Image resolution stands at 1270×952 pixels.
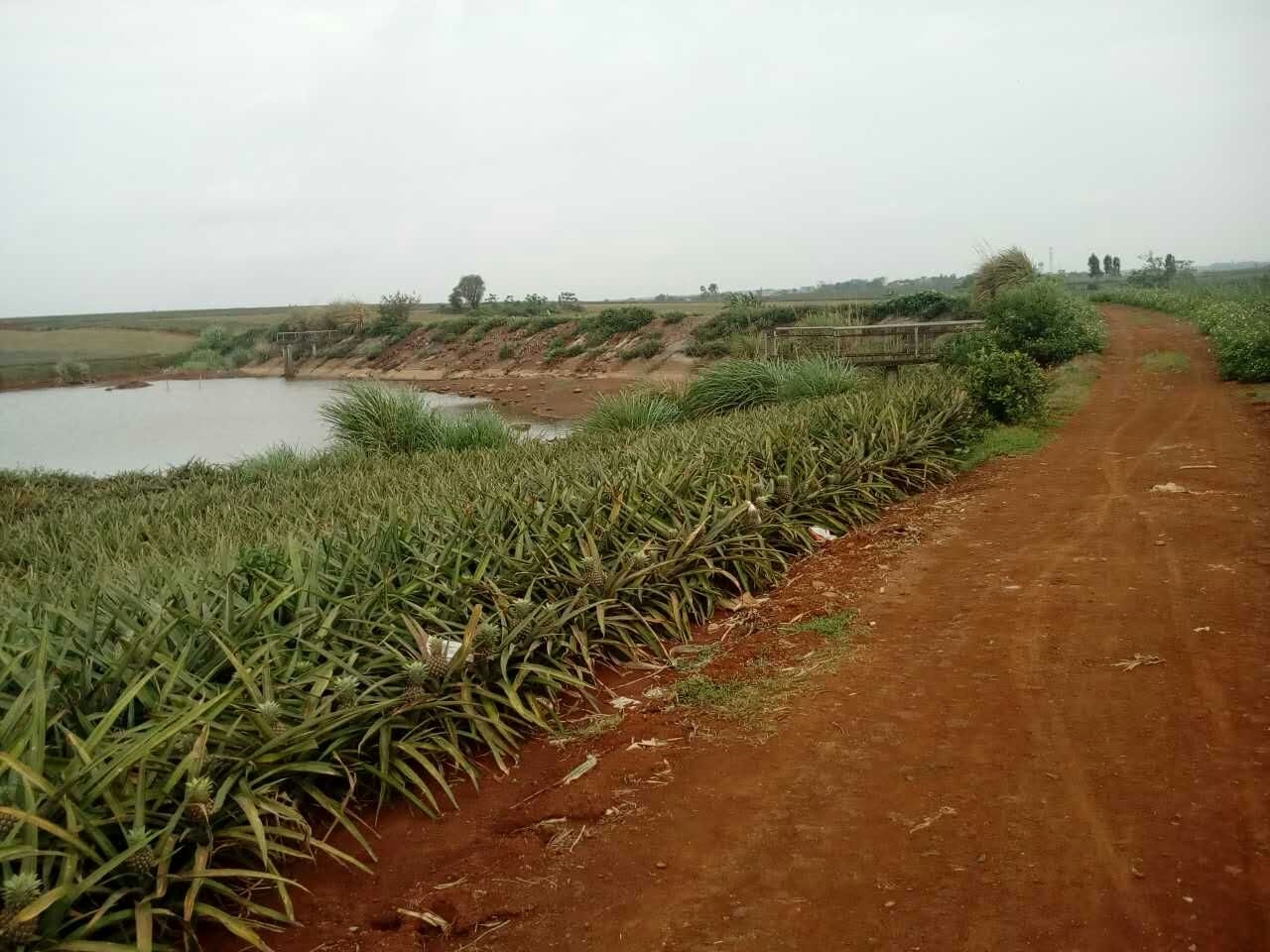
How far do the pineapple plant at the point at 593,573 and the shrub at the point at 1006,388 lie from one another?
728 cm

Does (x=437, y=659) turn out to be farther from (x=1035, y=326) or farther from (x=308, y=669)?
(x=1035, y=326)

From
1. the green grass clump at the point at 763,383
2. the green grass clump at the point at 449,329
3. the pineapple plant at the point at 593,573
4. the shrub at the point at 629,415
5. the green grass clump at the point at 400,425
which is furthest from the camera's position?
the green grass clump at the point at 449,329

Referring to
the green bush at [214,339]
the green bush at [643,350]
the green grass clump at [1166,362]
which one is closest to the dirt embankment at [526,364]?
the green bush at [643,350]

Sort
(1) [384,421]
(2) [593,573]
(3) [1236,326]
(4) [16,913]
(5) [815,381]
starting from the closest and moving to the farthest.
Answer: (4) [16,913]
(2) [593,573]
(5) [815,381]
(1) [384,421]
(3) [1236,326]

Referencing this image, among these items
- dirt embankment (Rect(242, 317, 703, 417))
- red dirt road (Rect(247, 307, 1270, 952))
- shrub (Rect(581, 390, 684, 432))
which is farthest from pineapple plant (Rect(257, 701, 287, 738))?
dirt embankment (Rect(242, 317, 703, 417))

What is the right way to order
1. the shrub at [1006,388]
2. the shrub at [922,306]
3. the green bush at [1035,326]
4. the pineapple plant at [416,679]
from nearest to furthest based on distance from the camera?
the pineapple plant at [416,679]
the shrub at [1006,388]
the green bush at [1035,326]
the shrub at [922,306]

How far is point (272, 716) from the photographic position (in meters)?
3.09

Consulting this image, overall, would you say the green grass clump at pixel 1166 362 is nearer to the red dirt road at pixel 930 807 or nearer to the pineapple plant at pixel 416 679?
the red dirt road at pixel 930 807

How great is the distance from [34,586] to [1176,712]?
4663mm

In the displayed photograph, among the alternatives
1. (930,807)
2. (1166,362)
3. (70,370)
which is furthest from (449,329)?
(930,807)

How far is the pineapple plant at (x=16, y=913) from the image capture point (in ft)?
6.90

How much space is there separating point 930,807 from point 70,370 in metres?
25.8

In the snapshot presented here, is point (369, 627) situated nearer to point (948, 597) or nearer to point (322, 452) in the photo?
point (948, 597)

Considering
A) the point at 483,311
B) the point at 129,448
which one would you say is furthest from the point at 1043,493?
the point at 483,311
